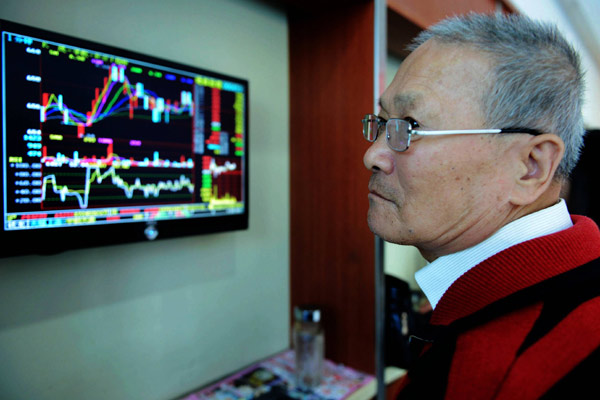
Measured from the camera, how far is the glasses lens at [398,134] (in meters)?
0.87

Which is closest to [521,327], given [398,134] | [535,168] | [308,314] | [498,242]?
[498,242]

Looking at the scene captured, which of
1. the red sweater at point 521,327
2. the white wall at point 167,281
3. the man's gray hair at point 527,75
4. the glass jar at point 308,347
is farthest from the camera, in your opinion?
the glass jar at point 308,347

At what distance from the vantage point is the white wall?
3.73 feet

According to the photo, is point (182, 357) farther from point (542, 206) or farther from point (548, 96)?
point (548, 96)

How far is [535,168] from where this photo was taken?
811mm

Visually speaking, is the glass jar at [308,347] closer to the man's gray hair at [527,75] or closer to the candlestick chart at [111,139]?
the candlestick chart at [111,139]

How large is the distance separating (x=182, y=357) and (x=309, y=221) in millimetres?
756

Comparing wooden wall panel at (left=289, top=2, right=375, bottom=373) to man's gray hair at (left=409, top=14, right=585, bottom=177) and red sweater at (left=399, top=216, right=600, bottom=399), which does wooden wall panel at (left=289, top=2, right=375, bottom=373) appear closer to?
man's gray hair at (left=409, top=14, right=585, bottom=177)

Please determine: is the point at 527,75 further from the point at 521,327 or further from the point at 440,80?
the point at 521,327

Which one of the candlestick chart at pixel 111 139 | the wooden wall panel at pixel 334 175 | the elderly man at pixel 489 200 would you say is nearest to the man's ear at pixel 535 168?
the elderly man at pixel 489 200

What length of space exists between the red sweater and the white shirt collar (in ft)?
0.18

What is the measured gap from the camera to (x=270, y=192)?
1.81 meters

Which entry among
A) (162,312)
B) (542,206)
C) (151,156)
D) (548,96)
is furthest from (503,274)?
(162,312)

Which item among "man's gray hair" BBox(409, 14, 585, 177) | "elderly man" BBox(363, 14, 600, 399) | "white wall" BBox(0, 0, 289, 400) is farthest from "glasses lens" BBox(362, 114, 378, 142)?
"white wall" BBox(0, 0, 289, 400)
